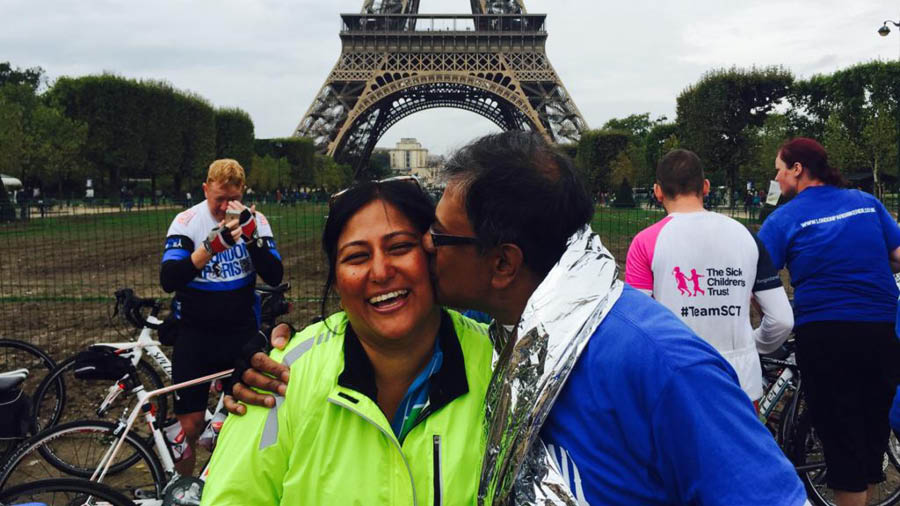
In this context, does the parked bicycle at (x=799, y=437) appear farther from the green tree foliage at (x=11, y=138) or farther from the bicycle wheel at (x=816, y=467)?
the green tree foliage at (x=11, y=138)

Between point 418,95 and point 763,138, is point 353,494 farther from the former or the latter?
point 418,95

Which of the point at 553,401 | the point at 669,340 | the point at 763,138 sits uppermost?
the point at 763,138

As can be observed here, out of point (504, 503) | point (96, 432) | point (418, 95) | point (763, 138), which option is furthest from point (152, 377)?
point (418, 95)

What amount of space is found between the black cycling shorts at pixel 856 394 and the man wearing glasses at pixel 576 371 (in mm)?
2601

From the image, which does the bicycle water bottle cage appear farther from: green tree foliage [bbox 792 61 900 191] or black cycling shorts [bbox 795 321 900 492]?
green tree foliage [bbox 792 61 900 191]

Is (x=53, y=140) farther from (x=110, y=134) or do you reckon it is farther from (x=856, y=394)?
(x=856, y=394)

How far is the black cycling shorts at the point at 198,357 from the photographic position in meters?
3.75

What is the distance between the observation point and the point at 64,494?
9.57ft

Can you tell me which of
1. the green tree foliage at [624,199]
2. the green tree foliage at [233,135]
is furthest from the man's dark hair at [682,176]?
the green tree foliage at [233,135]

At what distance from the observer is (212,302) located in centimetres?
374

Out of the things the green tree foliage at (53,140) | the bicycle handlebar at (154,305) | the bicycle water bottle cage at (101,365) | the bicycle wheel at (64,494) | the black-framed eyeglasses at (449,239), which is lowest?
the bicycle wheel at (64,494)

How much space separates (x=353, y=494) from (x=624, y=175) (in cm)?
3939

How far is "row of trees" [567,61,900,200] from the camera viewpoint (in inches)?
1164

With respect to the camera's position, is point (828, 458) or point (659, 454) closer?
point (659, 454)
